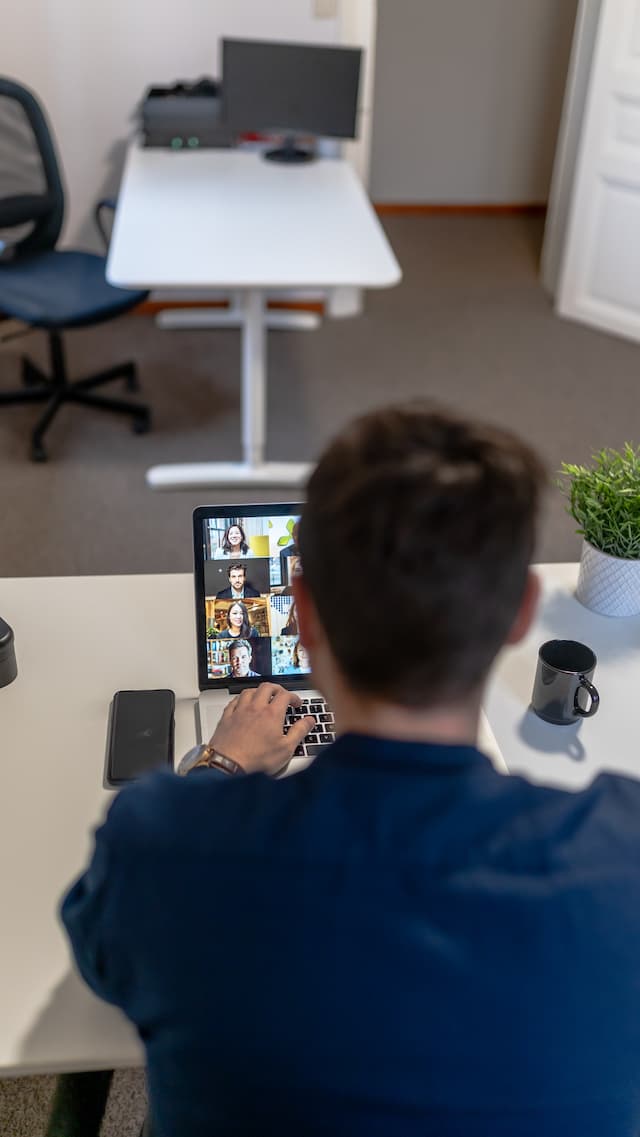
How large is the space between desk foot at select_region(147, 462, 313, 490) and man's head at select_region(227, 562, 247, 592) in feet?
6.36

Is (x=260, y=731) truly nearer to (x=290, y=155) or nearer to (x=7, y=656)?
(x=7, y=656)

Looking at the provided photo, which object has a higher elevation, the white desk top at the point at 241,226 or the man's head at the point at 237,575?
the man's head at the point at 237,575

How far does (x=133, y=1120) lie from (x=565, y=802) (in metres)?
1.29

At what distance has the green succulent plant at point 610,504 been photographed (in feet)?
5.17

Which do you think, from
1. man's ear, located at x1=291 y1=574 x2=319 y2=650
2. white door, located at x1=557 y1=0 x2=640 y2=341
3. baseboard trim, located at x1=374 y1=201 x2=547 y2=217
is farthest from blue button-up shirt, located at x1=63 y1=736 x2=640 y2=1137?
baseboard trim, located at x1=374 y1=201 x2=547 y2=217

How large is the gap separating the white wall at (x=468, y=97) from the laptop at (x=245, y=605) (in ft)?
15.0

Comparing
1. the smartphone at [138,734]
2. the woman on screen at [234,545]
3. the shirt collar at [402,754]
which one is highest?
the shirt collar at [402,754]

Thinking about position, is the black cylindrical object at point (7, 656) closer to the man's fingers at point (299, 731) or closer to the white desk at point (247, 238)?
the man's fingers at point (299, 731)

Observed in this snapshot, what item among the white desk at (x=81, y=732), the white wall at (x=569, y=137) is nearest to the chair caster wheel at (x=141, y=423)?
the white desk at (x=81, y=732)

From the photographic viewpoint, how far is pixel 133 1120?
5.67 feet

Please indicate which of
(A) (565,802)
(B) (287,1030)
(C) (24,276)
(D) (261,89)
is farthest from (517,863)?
(D) (261,89)

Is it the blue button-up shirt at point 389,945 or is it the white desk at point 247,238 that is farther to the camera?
the white desk at point 247,238

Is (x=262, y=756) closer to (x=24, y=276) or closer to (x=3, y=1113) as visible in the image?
(x=3, y=1113)

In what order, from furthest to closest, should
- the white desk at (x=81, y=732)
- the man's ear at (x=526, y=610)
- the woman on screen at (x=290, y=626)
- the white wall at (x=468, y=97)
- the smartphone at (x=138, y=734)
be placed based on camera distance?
1. the white wall at (x=468, y=97)
2. the woman on screen at (x=290, y=626)
3. the smartphone at (x=138, y=734)
4. the white desk at (x=81, y=732)
5. the man's ear at (x=526, y=610)
